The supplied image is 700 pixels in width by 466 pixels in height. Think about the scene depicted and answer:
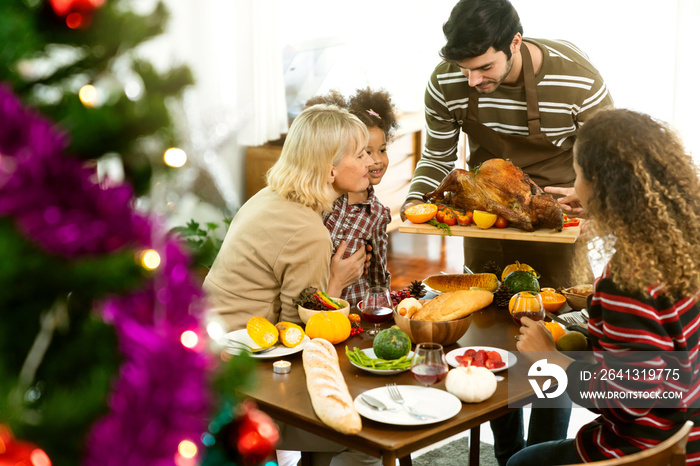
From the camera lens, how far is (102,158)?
0.71 m

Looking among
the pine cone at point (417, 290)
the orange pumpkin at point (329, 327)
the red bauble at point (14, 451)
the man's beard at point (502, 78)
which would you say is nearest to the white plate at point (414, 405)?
the orange pumpkin at point (329, 327)

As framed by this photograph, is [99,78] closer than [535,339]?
Yes

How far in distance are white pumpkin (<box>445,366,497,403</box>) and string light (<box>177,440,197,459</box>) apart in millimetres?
1094

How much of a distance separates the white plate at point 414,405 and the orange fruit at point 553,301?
0.74 meters

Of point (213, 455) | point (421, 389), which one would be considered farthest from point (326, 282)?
point (213, 455)

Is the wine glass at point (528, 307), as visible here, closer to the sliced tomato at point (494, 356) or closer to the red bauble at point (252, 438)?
the sliced tomato at point (494, 356)

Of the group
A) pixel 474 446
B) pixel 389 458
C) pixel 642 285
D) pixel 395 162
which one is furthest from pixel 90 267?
pixel 395 162

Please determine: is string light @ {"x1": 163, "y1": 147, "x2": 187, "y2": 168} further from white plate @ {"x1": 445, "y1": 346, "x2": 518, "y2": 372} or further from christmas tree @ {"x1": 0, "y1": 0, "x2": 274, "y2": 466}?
white plate @ {"x1": 445, "y1": 346, "x2": 518, "y2": 372}

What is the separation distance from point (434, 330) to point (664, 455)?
75cm

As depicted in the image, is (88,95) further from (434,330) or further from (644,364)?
(434,330)

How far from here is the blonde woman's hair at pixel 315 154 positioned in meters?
2.41

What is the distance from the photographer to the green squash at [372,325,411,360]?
185cm

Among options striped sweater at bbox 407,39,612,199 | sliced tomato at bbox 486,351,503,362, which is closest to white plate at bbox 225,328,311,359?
sliced tomato at bbox 486,351,503,362

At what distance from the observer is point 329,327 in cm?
204
